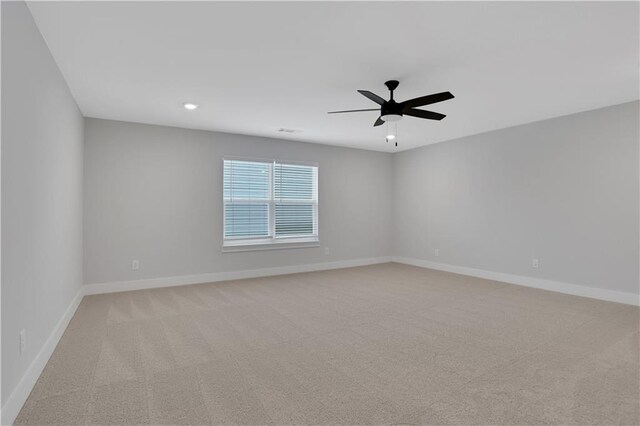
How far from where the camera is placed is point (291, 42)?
2.57 m

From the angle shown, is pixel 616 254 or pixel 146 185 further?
pixel 146 185

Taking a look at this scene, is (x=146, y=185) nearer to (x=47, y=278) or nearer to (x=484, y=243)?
(x=47, y=278)

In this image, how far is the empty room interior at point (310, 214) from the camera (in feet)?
6.72

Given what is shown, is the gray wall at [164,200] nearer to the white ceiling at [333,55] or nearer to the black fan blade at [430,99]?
the white ceiling at [333,55]

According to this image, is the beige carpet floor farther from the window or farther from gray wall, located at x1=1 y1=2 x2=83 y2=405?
the window

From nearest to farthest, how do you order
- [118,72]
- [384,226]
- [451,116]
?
[118,72]
[451,116]
[384,226]

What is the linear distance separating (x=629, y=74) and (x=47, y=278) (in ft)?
18.1

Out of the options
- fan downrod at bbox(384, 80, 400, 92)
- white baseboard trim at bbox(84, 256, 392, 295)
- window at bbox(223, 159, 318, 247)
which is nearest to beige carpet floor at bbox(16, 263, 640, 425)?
white baseboard trim at bbox(84, 256, 392, 295)

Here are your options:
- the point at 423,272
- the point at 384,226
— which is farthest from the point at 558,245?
the point at 384,226

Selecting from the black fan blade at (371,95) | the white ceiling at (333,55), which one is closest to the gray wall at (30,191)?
the white ceiling at (333,55)

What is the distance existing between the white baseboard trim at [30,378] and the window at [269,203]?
273 centimetres

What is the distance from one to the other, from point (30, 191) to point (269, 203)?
390cm

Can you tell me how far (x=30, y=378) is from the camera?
210 cm

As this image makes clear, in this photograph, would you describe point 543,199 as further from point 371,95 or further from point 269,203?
point 269,203
